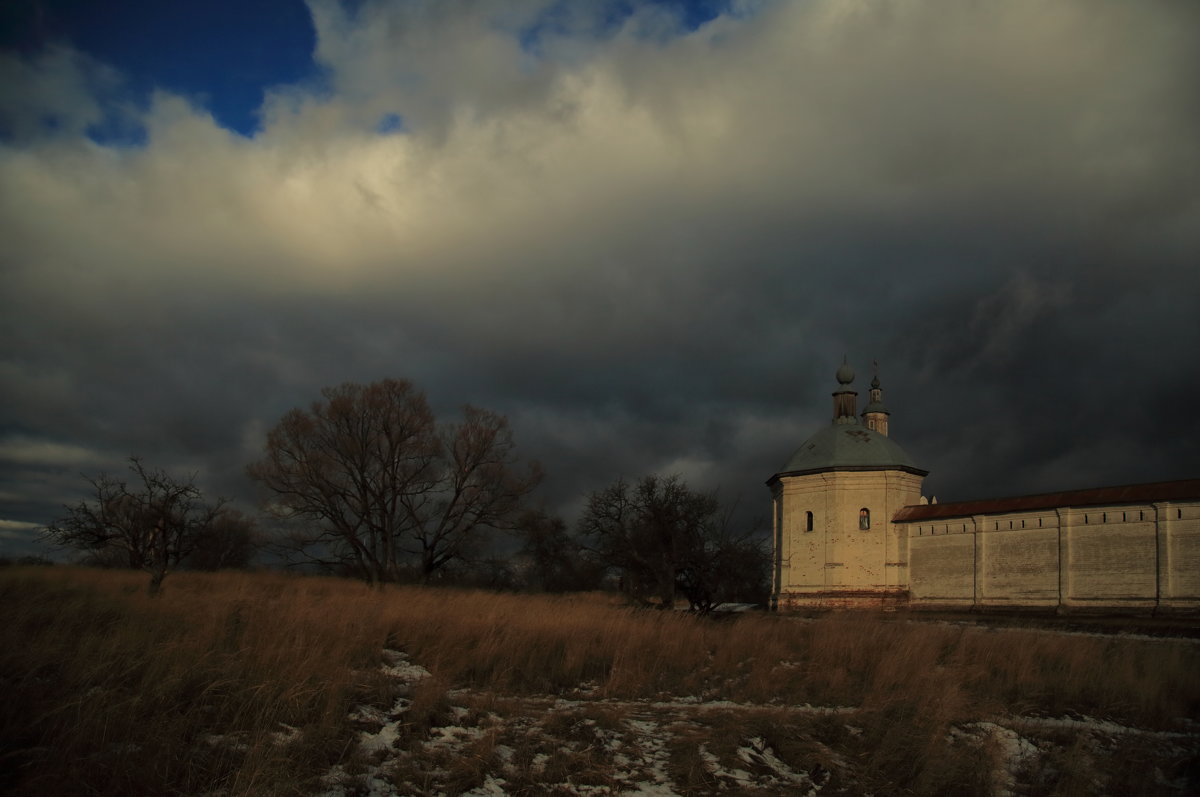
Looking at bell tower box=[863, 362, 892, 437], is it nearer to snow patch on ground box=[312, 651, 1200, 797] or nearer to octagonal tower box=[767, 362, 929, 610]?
octagonal tower box=[767, 362, 929, 610]

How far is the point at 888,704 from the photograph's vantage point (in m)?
8.72

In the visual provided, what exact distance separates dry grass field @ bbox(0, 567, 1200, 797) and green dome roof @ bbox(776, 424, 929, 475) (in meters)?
28.0

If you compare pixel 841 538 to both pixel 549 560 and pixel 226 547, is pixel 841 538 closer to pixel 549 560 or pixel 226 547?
pixel 549 560

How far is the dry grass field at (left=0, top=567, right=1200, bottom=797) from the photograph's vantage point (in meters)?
5.61

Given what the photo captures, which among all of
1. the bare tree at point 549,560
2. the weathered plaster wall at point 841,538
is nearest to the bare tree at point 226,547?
the bare tree at point 549,560

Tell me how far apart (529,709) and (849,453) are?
3572 centimetres

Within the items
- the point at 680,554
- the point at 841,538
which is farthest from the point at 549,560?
the point at 680,554

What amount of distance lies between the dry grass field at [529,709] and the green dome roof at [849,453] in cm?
2802

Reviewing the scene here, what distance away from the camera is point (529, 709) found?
7.80 m

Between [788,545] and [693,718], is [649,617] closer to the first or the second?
[693,718]

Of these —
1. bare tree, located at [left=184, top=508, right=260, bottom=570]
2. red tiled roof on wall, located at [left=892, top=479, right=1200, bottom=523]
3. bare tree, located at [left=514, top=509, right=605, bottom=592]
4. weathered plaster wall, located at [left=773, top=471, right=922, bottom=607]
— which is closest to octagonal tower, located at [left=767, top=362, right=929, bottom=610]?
weathered plaster wall, located at [left=773, top=471, right=922, bottom=607]

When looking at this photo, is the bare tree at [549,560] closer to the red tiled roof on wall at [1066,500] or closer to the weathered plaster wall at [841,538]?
the weathered plaster wall at [841,538]

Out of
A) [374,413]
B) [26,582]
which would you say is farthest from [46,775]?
[374,413]

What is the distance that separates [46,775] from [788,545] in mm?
38913
